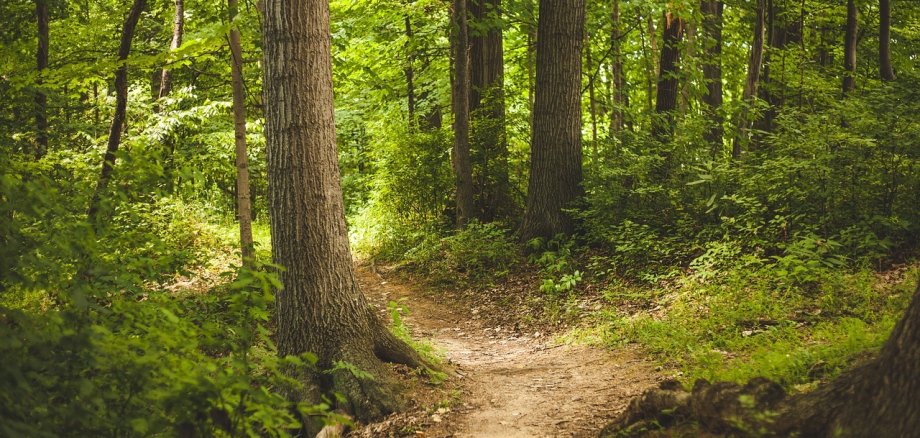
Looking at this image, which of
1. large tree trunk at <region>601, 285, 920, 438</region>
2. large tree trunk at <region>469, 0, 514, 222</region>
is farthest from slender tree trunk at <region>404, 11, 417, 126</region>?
large tree trunk at <region>601, 285, 920, 438</region>

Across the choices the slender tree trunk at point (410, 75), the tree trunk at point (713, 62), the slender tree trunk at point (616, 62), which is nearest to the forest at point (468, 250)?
the slender tree trunk at point (616, 62)

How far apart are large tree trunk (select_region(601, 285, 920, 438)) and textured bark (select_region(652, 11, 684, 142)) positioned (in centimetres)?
859

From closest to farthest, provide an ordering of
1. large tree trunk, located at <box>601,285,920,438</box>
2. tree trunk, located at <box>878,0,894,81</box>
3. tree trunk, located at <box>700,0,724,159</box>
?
1. large tree trunk, located at <box>601,285,920,438</box>
2. tree trunk, located at <box>878,0,894,81</box>
3. tree trunk, located at <box>700,0,724,159</box>

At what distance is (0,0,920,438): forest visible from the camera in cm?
332

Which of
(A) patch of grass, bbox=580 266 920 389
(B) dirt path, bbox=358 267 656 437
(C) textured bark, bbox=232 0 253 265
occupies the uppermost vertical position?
(C) textured bark, bbox=232 0 253 265

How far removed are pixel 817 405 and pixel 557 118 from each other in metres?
8.22

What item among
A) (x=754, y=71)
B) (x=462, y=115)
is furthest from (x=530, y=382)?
(x=754, y=71)

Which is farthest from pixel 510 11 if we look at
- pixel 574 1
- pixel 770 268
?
pixel 770 268

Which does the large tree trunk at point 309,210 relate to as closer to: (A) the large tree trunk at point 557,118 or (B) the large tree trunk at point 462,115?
(A) the large tree trunk at point 557,118

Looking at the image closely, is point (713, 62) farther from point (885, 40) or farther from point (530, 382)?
point (530, 382)

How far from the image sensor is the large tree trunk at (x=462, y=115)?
11.9 m

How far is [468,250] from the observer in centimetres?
1194

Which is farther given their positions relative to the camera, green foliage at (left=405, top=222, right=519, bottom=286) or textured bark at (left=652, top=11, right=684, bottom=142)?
textured bark at (left=652, top=11, right=684, bottom=142)

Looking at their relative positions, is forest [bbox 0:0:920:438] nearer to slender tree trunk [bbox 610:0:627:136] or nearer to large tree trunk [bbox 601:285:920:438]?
large tree trunk [bbox 601:285:920:438]
